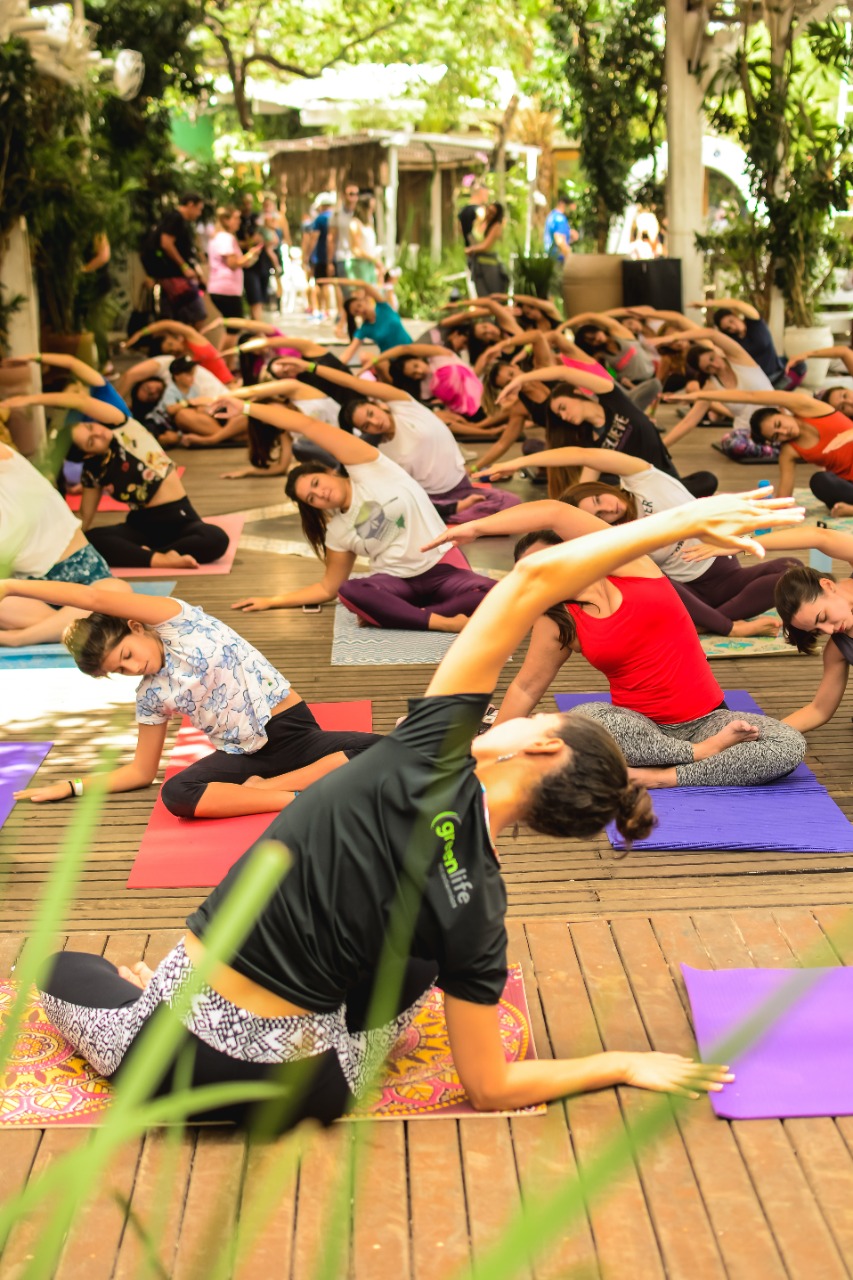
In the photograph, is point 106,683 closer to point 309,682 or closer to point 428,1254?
point 309,682

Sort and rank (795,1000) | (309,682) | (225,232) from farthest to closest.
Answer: (225,232)
(309,682)
(795,1000)

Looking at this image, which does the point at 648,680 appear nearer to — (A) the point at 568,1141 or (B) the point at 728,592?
(B) the point at 728,592

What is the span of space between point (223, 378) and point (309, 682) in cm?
545

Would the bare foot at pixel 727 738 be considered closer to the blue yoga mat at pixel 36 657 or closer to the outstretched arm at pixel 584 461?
the outstretched arm at pixel 584 461

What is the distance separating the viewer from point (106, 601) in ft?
11.3

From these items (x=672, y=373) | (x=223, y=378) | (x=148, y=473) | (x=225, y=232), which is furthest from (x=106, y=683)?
(x=225, y=232)

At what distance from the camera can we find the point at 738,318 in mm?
8883

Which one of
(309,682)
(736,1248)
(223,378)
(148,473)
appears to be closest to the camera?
(736,1248)

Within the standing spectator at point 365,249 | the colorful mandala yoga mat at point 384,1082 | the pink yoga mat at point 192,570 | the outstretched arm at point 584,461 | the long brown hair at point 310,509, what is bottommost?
the colorful mandala yoga mat at point 384,1082

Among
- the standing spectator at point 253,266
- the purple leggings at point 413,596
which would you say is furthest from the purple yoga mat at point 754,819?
the standing spectator at point 253,266

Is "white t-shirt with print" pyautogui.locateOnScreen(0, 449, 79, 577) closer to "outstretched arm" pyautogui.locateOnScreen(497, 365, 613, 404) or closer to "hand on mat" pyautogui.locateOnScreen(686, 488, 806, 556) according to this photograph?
"outstretched arm" pyautogui.locateOnScreen(497, 365, 613, 404)

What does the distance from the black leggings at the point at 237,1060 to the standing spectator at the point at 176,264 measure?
9.60m

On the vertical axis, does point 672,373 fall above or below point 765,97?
below

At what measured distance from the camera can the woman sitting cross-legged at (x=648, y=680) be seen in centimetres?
384
